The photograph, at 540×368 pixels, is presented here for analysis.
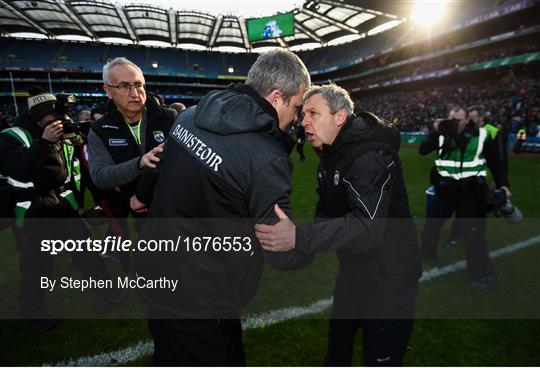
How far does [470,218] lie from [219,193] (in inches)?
144

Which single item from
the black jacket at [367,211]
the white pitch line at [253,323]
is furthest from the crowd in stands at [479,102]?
the black jacket at [367,211]

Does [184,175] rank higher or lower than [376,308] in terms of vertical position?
higher

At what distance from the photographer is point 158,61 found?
54.8 meters

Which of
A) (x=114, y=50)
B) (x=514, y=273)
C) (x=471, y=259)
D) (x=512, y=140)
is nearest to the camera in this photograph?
(x=471, y=259)

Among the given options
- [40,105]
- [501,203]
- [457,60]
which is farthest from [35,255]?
[457,60]

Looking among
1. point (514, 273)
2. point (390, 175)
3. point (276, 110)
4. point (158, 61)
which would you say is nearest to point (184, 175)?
point (276, 110)

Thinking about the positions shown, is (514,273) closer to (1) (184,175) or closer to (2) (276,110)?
(2) (276,110)

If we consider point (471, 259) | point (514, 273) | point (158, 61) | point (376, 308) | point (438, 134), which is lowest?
point (514, 273)

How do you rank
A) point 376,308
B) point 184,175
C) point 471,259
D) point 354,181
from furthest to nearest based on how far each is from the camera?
point 471,259 → point 376,308 → point 354,181 → point 184,175

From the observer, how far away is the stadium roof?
34.3m

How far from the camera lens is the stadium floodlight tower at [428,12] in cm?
3300

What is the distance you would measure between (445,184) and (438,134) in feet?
2.39

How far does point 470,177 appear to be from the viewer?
3986mm

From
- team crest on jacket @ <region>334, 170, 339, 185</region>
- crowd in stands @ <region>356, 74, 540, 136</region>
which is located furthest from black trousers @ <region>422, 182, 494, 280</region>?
crowd in stands @ <region>356, 74, 540, 136</region>
